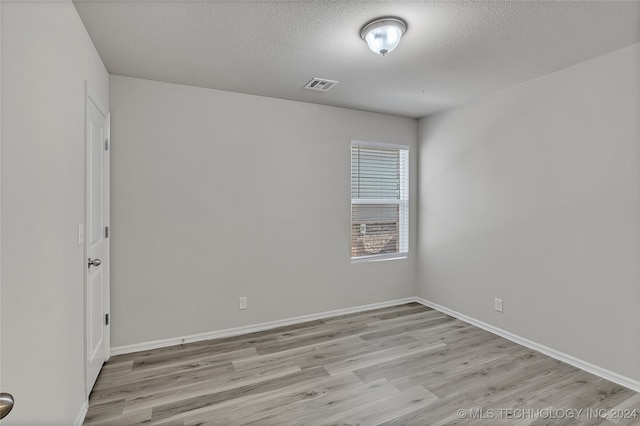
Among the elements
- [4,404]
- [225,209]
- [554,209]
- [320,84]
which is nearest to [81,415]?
[4,404]

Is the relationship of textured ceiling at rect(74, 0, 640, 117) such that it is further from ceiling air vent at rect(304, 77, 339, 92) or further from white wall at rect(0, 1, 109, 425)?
white wall at rect(0, 1, 109, 425)

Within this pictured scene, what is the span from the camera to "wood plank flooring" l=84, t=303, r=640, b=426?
2002mm

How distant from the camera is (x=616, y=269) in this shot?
238cm

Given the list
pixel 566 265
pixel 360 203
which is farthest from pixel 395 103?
pixel 566 265

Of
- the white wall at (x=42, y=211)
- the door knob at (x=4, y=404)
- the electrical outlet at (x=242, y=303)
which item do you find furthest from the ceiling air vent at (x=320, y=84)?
the door knob at (x=4, y=404)

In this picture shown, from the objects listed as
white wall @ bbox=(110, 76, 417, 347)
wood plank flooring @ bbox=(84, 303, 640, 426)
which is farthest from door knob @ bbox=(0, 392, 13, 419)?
white wall @ bbox=(110, 76, 417, 347)

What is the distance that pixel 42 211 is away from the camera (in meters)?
1.40

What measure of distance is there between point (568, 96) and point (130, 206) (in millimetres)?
3872

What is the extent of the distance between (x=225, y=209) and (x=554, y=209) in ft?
9.92

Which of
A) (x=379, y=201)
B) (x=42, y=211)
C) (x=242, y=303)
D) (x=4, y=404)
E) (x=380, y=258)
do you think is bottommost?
(x=242, y=303)

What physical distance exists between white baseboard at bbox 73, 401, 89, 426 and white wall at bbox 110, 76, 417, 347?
857 millimetres

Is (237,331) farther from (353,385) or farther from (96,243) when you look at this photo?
(96,243)

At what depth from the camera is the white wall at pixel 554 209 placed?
7.67 feet

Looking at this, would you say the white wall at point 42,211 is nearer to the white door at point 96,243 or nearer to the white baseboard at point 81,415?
the white baseboard at point 81,415
